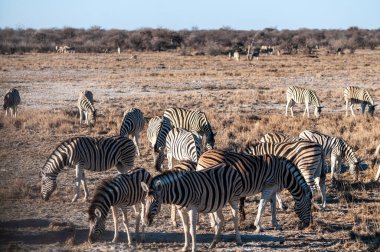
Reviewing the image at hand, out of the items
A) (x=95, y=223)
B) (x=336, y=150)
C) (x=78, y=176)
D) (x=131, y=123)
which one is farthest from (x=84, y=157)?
(x=336, y=150)

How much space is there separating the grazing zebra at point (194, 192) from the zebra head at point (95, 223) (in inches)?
30.6

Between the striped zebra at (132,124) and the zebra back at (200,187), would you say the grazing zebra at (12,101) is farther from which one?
the zebra back at (200,187)

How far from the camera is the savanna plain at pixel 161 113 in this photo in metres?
8.95

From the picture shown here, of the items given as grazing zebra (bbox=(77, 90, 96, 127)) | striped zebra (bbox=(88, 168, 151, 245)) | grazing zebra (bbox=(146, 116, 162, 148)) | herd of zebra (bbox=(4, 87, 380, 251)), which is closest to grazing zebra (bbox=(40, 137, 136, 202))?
herd of zebra (bbox=(4, 87, 380, 251))

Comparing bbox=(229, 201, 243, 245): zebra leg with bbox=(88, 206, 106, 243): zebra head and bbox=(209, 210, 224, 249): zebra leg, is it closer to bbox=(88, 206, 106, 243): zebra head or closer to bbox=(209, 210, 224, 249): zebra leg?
bbox=(209, 210, 224, 249): zebra leg

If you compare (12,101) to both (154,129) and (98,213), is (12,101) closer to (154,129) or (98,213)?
(154,129)

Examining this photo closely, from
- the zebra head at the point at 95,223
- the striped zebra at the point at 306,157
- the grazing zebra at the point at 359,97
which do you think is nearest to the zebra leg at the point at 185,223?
the zebra head at the point at 95,223

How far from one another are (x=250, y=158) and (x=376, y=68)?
3105 cm

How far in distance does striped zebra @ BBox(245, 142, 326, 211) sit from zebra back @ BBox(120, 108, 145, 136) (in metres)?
4.79

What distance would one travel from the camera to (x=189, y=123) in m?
15.1

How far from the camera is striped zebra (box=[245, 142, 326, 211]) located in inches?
406

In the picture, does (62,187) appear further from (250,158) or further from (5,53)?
(5,53)

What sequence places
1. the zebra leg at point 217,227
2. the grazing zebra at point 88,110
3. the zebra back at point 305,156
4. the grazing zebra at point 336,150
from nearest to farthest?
the zebra leg at point 217,227 < the zebra back at point 305,156 < the grazing zebra at point 336,150 < the grazing zebra at point 88,110

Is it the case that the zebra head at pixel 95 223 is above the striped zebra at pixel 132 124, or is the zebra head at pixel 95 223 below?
below
